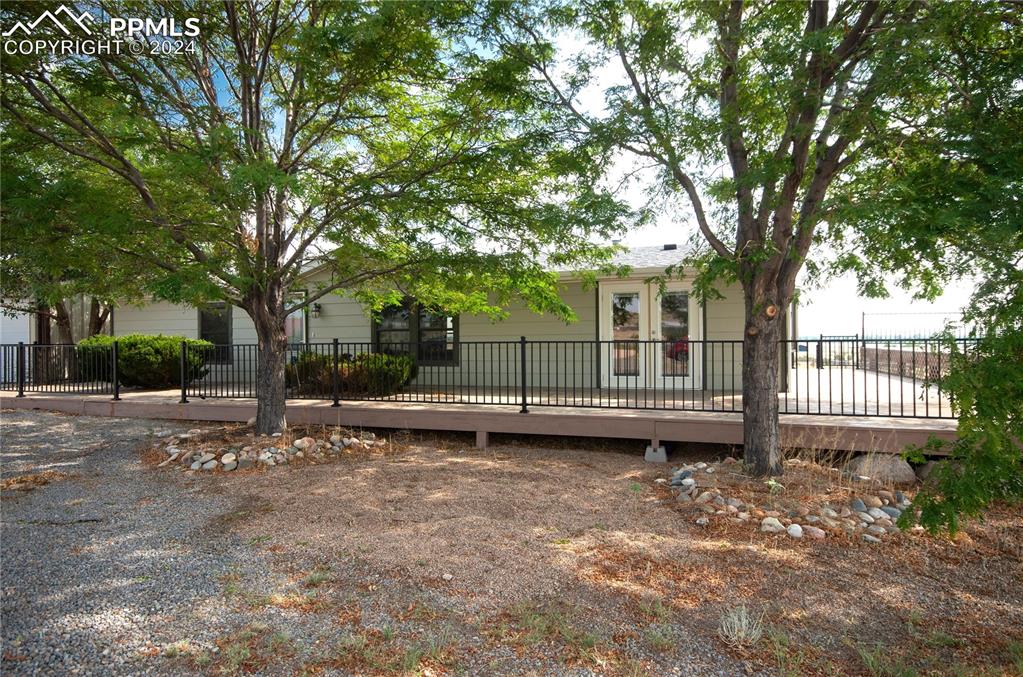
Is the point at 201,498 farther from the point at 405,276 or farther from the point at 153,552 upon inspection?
the point at 405,276

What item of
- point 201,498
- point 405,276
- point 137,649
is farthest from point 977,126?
point 201,498

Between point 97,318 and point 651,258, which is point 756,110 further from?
point 97,318

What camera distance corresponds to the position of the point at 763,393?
17.9 feet

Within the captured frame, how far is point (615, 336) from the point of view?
10.5 meters

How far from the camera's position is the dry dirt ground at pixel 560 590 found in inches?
104

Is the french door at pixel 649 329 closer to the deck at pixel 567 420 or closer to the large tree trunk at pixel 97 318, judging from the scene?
the deck at pixel 567 420

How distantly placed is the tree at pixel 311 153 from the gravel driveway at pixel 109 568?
6.50ft

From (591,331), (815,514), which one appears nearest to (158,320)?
(591,331)

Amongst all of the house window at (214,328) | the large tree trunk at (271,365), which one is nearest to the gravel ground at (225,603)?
the large tree trunk at (271,365)

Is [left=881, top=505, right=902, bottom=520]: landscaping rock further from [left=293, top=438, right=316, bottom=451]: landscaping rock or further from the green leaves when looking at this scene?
[left=293, top=438, right=316, bottom=451]: landscaping rock

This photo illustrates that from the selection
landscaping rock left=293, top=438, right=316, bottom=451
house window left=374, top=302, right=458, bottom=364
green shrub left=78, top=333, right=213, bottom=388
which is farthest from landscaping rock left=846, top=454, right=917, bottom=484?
green shrub left=78, top=333, right=213, bottom=388

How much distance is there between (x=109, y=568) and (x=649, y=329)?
8281mm

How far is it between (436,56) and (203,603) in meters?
5.21

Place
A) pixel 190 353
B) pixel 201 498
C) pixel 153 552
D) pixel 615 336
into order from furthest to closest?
1. pixel 190 353
2. pixel 615 336
3. pixel 201 498
4. pixel 153 552
